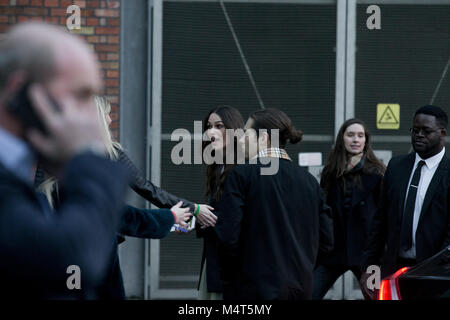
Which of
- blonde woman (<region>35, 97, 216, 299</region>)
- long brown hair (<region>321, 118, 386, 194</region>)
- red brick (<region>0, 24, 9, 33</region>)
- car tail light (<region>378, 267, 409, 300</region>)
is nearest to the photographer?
blonde woman (<region>35, 97, 216, 299</region>)

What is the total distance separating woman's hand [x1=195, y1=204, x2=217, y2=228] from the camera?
5.28 metres

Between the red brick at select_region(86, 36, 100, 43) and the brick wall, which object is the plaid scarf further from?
the red brick at select_region(86, 36, 100, 43)

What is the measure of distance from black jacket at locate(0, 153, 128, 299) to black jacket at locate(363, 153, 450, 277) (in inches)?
155

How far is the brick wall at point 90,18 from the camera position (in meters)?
7.85

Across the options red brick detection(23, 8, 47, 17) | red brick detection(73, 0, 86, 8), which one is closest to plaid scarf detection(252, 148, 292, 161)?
red brick detection(73, 0, 86, 8)

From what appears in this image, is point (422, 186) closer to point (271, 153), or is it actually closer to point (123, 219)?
point (271, 153)

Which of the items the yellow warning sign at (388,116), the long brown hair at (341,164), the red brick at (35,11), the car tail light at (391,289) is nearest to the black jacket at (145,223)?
the car tail light at (391,289)

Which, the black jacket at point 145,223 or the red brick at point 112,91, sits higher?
the red brick at point 112,91

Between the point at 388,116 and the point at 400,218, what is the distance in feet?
10.0

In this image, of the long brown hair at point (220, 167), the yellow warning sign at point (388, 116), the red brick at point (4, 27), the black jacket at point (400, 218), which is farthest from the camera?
the yellow warning sign at point (388, 116)

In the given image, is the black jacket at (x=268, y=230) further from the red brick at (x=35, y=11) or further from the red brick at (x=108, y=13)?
the red brick at (x=35, y=11)

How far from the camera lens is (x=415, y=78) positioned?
8211mm

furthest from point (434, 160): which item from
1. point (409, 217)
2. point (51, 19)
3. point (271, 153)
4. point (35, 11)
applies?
point (35, 11)

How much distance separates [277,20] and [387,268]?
3700mm
